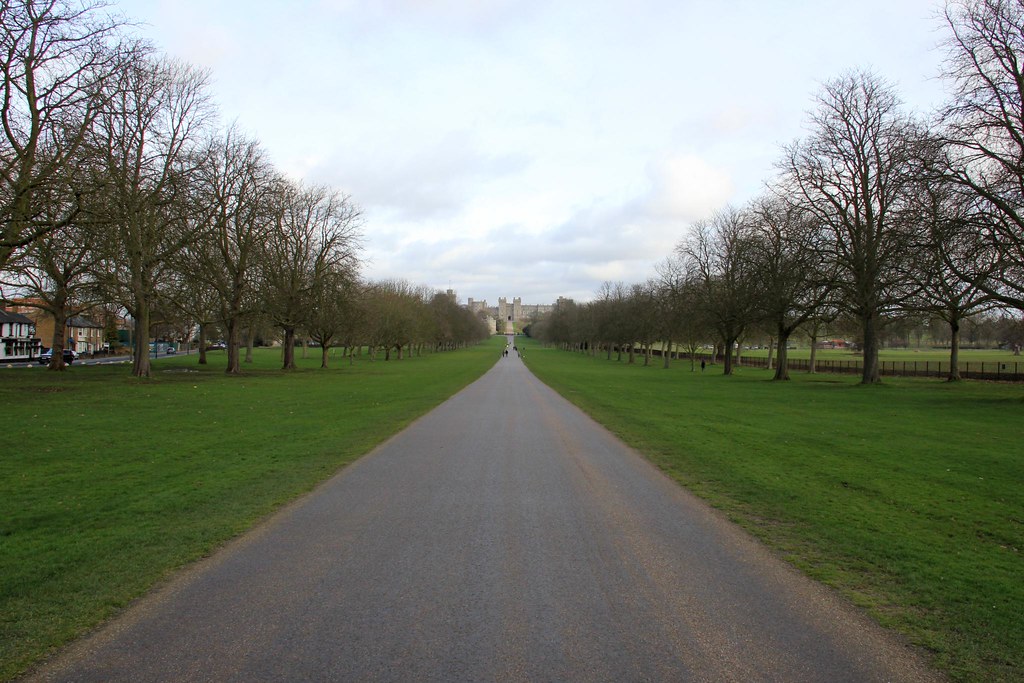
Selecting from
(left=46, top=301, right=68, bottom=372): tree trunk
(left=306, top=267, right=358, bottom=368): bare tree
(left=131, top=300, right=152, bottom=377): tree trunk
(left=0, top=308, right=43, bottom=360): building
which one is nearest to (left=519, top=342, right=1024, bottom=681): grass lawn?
(left=131, top=300, right=152, bottom=377): tree trunk

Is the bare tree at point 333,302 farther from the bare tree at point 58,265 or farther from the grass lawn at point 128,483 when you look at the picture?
the grass lawn at point 128,483

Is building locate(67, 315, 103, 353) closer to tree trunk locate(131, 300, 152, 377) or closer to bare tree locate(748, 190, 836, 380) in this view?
tree trunk locate(131, 300, 152, 377)

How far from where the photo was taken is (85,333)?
4190 inches

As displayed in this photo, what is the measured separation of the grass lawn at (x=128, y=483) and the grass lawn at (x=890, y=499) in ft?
18.9

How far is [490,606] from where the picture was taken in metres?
5.00

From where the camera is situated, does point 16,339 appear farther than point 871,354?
Yes

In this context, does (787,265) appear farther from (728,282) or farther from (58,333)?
(58,333)

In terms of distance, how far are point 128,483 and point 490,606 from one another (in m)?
7.17

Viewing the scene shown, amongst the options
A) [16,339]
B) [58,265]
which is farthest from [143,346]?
[16,339]

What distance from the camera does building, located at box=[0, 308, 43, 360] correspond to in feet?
244

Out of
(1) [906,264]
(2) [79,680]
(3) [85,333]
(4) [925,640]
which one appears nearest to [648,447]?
(4) [925,640]

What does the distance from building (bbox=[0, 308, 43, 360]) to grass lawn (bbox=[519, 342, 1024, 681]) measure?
3086 inches

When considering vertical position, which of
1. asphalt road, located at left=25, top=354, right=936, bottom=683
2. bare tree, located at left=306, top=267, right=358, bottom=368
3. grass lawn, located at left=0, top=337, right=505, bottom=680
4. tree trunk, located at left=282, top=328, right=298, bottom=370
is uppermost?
bare tree, located at left=306, top=267, right=358, bottom=368

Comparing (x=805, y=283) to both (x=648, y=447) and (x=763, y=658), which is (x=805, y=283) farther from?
(x=763, y=658)
